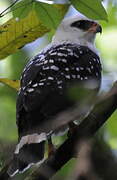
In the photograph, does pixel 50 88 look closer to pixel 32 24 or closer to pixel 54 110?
pixel 54 110

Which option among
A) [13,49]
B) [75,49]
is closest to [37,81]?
[75,49]

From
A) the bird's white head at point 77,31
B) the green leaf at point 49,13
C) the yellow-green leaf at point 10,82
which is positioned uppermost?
the green leaf at point 49,13

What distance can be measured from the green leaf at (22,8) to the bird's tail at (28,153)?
761 millimetres

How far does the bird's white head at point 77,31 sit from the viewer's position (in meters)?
3.83

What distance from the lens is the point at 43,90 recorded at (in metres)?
2.43

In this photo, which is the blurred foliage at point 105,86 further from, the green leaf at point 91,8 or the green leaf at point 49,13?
the green leaf at point 49,13

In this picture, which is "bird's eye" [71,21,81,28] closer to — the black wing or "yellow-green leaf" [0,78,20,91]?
the black wing

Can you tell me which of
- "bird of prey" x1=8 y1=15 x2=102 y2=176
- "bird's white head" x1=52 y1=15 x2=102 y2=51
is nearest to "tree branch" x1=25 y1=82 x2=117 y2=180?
"bird of prey" x1=8 y1=15 x2=102 y2=176

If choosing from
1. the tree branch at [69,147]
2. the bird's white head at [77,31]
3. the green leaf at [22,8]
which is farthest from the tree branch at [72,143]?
the bird's white head at [77,31]

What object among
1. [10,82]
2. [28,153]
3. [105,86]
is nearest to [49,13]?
[105,86]

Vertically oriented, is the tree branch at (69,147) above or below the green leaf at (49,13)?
below

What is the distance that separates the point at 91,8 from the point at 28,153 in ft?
3.87

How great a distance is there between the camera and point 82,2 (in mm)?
1228

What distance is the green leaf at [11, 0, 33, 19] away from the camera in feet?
4.45
